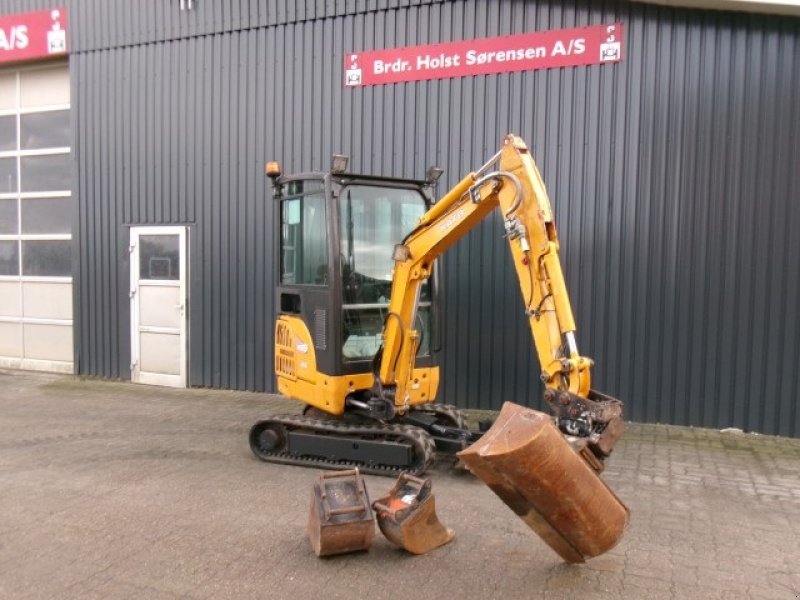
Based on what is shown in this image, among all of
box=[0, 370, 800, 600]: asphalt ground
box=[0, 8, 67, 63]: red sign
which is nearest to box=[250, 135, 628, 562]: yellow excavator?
box=[0, 370, 800, 600]: asphalt ground

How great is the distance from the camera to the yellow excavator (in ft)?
15.8

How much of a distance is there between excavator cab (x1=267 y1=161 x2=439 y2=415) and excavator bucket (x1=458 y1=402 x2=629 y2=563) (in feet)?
7.80

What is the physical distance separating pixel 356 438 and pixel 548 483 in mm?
2622

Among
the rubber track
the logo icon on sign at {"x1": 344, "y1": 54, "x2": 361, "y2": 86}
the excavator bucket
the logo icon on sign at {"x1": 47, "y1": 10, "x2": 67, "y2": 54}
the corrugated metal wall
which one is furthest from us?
the logo icon on sign at {"x1": 47, "y1": 10, "x2": 67, "y2": 54}

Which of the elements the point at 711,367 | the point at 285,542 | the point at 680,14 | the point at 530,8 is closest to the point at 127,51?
the point at 530,8

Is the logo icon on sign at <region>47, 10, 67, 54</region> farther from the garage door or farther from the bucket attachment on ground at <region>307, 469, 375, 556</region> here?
the bucket attachment on ground at <region>307, 469, 375, 556</region>

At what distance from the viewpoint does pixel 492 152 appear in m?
8.19

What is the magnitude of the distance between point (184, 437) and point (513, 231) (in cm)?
421

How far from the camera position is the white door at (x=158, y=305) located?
32.1 ft

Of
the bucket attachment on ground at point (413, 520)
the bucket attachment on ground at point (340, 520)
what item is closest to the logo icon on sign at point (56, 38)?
the bucket attachment on ground at point (340, 520)

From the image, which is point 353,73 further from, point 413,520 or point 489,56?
point 413,520

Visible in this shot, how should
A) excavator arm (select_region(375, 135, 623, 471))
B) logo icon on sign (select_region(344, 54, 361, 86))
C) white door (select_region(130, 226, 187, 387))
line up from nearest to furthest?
excavator arm (select_region(375, 135, 623, 471)) → logo icon on sign (select_region(344, 54, 361, 86)) → white door (select_region(130, 226, 187, 387))

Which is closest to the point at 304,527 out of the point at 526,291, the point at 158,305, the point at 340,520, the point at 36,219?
the point at 340,520

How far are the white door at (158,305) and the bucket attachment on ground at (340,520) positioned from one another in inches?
239
